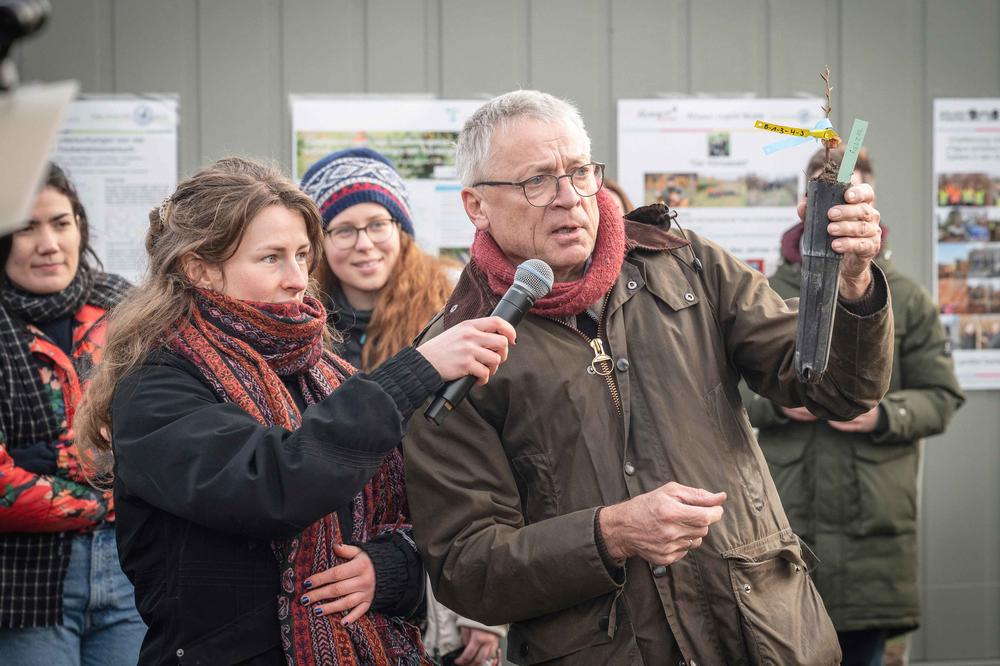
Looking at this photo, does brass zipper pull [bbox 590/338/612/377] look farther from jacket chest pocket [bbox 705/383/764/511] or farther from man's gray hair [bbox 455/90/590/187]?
man's gray hair [bbox 455/90/590/187]

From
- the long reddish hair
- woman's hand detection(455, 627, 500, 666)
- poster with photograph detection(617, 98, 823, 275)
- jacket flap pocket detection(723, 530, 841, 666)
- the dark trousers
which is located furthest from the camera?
poster with photograph detection(617, 98, 823, 275)

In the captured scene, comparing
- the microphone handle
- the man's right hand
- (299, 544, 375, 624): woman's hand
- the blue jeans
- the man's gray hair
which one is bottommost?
the blue jeans

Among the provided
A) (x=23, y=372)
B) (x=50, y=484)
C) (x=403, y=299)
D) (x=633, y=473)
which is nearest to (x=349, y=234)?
(x=403, y=299)

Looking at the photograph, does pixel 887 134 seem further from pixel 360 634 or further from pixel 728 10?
pixel 360 634

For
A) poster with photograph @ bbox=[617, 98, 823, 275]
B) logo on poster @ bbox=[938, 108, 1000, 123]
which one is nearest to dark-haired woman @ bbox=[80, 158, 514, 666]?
poster with photograph @ bbox=[617, 98, 823, 275]

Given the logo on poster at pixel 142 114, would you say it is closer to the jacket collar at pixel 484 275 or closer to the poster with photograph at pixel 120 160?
the poster with photograph at pixel 120 160

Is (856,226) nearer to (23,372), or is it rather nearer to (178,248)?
(178,248)

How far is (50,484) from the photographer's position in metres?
3.07

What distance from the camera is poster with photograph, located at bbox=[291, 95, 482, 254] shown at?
4602 millimetres

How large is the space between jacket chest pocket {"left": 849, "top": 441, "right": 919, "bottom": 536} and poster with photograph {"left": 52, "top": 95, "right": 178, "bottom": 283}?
117 inches

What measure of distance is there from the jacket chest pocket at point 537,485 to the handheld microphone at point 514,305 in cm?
20

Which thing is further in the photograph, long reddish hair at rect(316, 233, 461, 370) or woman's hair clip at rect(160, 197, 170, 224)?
long reddish hair at rect(316, 233, 461, 370)

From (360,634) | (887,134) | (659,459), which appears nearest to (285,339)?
(360,634)

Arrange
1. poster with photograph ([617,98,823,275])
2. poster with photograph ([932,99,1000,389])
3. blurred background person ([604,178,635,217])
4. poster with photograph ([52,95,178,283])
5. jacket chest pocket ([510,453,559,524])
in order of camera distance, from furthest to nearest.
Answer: poster with photograph ([932,99,1000,389]), poster with photograph ([617,98,823,275]), poster with photograph ([52,95,178,283]), blurred background person ([604,178,635,217]), jacket chest pocket ([510,453,559,524])
